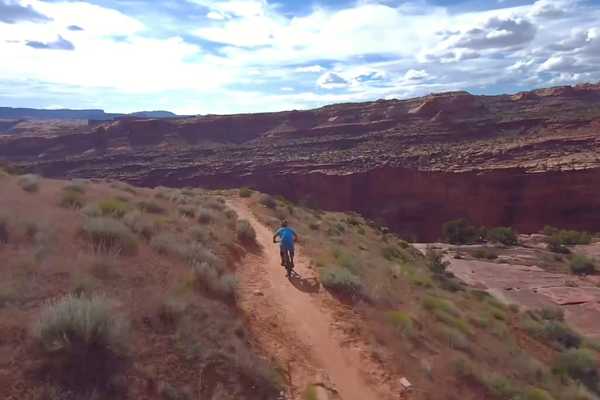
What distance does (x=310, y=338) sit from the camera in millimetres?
7711

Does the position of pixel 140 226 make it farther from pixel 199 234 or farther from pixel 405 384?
pixel 405 384

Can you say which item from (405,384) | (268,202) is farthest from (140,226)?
(268,202)

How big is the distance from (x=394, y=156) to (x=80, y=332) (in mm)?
Answer: 42845

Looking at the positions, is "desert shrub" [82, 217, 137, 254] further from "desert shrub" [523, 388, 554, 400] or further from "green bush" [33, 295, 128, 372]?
"desert shrub" [523, 388, 554, 400]

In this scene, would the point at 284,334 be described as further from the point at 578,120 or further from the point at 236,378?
the point at 578,120

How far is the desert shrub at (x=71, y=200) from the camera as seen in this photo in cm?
1120

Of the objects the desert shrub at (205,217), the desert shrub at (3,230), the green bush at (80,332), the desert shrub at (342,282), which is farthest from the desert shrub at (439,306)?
the desert shrub at (3,230)

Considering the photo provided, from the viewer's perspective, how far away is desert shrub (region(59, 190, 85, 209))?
1120cm

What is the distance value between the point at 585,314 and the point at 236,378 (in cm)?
1365

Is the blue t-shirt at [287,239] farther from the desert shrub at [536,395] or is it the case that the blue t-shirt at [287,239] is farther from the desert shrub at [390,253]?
the desert shrub at [390,253]

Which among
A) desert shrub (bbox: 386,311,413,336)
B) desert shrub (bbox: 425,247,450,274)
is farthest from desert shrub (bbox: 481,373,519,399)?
desert shrub (bbox: 425,247,450,274)

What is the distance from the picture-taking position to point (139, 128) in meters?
74.5

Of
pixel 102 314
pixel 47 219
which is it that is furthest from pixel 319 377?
pixel 47 219

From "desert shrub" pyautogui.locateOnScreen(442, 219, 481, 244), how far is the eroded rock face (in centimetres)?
547
